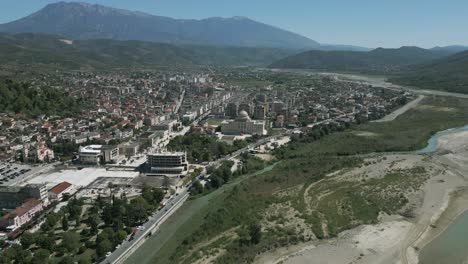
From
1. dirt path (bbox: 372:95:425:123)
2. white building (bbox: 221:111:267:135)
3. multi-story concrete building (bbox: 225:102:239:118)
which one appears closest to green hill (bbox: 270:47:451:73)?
dirt path (bbox: 372:95:425:123)

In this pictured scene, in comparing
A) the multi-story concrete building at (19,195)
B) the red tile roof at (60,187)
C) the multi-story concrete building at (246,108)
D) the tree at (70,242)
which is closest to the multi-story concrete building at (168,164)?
the red tile roof at (60,187)

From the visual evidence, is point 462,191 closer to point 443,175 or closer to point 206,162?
point 443,175

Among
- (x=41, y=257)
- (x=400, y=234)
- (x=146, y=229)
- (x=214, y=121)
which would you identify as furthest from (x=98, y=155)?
(x=400, y=234)

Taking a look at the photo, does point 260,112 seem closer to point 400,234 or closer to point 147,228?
point 400,234

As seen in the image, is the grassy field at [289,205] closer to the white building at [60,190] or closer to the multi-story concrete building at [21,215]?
the multi-story concrete building at [21,215]

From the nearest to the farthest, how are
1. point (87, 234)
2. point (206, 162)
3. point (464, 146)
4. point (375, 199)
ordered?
point (87, 234) → point (375, 199) → point (206, 162) → point (464, 146)

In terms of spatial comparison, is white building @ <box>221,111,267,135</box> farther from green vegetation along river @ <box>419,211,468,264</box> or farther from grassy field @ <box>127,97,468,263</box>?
green vegetation along river @ <box>419,211,468,264</box>

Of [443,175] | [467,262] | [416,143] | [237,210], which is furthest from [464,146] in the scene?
[237,210]
